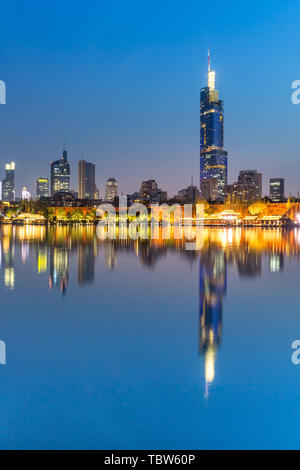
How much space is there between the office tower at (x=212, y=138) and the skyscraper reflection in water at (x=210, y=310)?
16048 cm

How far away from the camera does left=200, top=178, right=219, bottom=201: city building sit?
538ft

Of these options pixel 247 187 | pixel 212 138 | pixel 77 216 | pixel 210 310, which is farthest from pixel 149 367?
pixel 212 138

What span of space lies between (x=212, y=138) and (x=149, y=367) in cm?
18001

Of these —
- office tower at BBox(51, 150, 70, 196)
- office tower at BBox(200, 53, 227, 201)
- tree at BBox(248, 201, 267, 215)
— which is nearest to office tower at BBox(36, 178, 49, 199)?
office tower at BBox(51, 150, 70, 196)

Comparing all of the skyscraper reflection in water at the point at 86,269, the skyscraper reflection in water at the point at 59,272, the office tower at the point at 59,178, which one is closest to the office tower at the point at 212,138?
the office tower at the point at 59,178

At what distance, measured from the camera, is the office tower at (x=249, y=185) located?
135 metres

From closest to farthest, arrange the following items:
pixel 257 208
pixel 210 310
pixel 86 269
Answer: pixel 210 310
pixel 86 269
pixel 257 208

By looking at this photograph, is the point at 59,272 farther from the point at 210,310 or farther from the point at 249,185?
the point at 249,185

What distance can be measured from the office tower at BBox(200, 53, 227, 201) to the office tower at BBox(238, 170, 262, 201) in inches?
987

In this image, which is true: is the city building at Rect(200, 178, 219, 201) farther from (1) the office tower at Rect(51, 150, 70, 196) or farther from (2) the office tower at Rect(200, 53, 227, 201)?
(1) the office tower at Rect(51, 150, 70, 196)

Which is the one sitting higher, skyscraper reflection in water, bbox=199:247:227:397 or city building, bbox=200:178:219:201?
city building, bbox=200:178:219:201

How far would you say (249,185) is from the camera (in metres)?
136

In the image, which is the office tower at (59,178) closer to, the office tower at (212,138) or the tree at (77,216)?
the office tower at (212,138)

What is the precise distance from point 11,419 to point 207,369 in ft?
7.85
